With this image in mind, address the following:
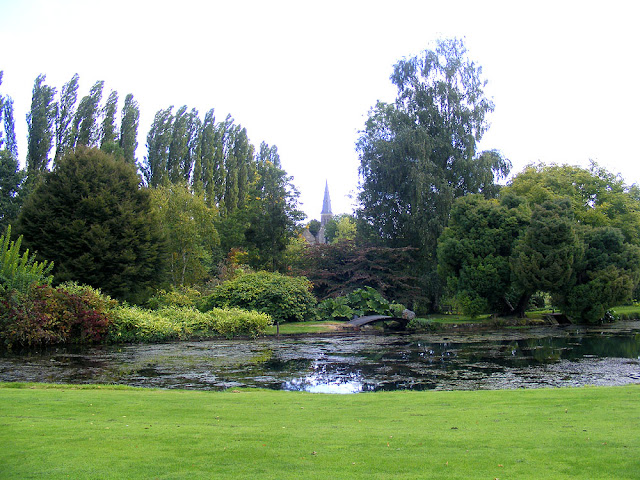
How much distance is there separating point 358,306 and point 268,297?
6388 mm

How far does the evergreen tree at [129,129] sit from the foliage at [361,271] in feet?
61.2

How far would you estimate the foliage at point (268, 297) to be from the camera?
28.9 m

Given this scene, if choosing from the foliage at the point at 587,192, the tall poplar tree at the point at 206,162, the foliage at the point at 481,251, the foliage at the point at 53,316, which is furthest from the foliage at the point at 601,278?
the tall poplar tree at the point at 206,162

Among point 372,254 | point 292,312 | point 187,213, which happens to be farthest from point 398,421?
point 187,213

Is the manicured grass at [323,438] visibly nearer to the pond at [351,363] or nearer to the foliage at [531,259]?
the pond at [351,363]

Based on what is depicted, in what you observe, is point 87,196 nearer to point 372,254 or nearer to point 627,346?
point 372,254

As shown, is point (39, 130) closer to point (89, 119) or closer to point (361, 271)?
point (89, 119)

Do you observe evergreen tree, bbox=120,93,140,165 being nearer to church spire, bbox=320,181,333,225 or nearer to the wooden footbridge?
the wooden footbridge

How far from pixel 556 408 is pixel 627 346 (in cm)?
1437

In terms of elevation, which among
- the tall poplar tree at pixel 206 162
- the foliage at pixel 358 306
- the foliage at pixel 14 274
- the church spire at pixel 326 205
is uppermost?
the church spire at pixel 326 205

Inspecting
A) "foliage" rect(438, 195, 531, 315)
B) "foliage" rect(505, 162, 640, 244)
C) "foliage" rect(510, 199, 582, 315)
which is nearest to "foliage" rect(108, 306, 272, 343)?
"foliage" rect(438, 195, 531, 315)

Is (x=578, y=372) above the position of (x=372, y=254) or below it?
below

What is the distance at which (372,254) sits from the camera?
36438 mm

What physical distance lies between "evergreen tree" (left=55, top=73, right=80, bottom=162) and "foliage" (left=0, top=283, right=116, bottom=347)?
2164 cm
